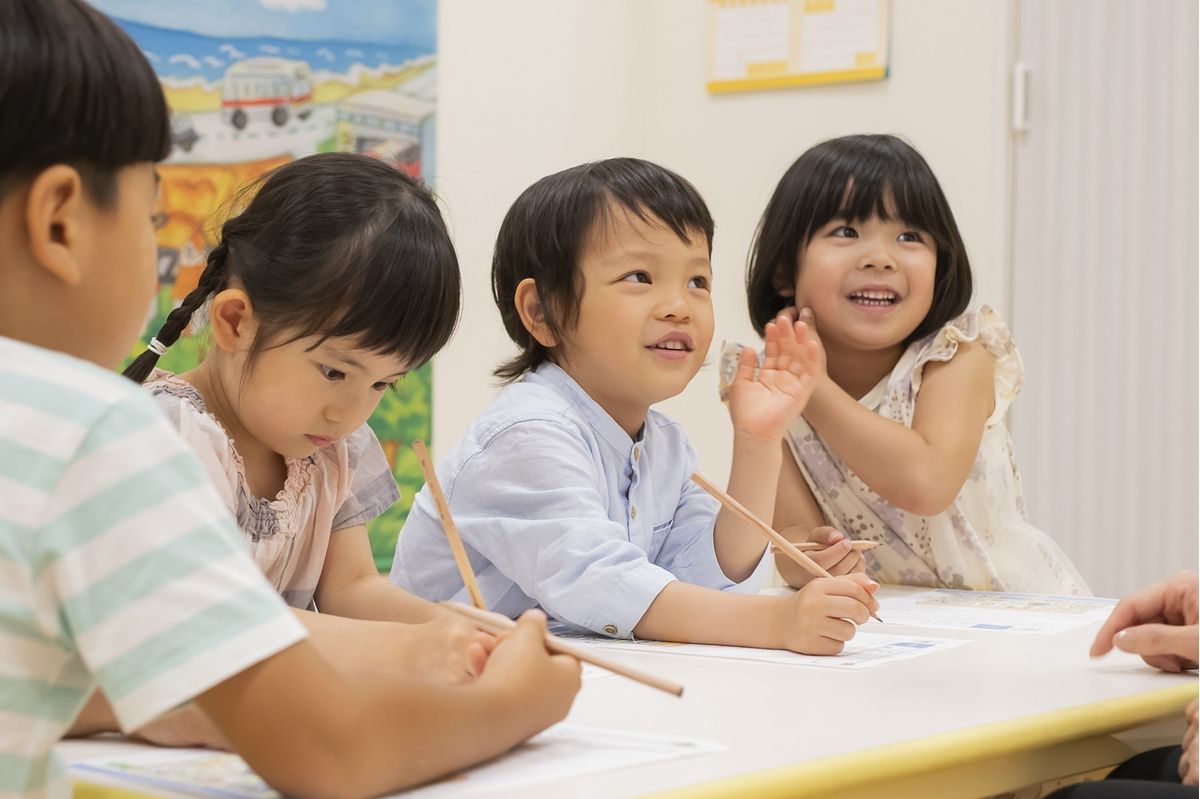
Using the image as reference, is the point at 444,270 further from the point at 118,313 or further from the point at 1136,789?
the point at 1136,789

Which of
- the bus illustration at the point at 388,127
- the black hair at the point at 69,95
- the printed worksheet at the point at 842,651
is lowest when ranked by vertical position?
the printed worksheet at the point at 842,651

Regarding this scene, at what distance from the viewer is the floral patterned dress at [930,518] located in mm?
1813

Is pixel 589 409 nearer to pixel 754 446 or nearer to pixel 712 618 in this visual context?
pixel 754 446

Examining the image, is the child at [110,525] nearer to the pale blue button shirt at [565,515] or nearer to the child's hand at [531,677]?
the child's hand at [531,677]

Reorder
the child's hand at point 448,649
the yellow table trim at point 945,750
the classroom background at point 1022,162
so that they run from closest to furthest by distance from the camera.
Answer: the yellow table trim at point 945,750, the child's hand at point 448,649, the classroom background at point 1022,162

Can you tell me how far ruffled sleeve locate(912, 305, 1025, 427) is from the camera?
1.83 metres

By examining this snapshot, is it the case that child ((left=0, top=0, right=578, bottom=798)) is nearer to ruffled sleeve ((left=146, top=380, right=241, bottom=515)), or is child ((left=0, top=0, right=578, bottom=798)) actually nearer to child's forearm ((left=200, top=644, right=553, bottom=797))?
child's forearm ((left=200, top=644, right=553, bottom=797))

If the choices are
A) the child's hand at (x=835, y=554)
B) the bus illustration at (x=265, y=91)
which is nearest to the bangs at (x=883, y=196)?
the child's hand at (x=835, y=554)

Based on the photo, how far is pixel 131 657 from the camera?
556 mm

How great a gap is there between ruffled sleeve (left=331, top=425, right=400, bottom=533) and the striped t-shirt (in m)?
0.73

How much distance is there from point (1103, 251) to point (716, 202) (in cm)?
85

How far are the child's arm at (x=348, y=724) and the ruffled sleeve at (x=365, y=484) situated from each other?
632 millimetres

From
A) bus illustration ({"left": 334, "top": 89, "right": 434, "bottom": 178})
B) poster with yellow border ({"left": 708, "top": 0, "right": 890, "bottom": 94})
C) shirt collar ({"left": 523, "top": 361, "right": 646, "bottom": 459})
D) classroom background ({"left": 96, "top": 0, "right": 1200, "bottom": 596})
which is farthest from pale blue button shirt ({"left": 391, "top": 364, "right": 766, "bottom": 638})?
poster with yellow border ({"left": 708, "top": 0, "right": 890, "bottom": 94})

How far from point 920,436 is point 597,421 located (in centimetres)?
51
